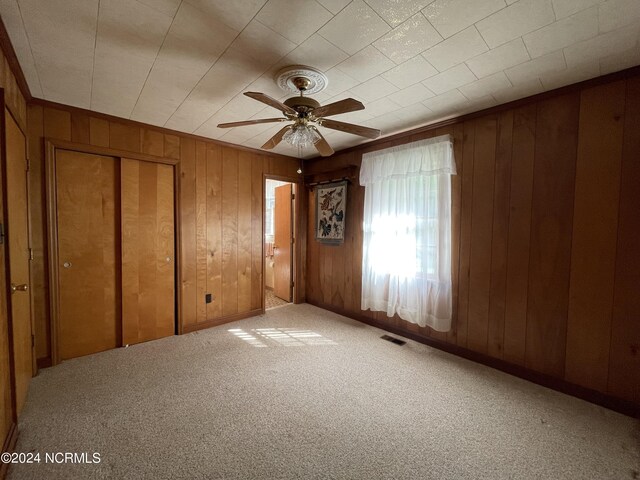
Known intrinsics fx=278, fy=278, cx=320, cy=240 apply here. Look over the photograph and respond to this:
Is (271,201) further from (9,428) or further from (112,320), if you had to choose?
(9,428)

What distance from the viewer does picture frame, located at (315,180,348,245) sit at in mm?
3902

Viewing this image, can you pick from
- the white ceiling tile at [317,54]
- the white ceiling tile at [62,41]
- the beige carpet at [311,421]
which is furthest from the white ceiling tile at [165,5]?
the beige carpet at [311,421]

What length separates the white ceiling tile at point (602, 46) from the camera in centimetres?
156

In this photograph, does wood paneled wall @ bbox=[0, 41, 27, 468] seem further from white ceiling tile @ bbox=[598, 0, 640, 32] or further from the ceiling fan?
white ceiling tile @ bbox=[598, 0, 640, 32]

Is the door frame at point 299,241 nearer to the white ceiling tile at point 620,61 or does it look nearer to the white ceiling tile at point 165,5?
the white ceiling tile at point 165,5

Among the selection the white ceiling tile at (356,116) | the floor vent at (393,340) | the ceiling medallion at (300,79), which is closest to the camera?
the ceiling medallion at (300,79)

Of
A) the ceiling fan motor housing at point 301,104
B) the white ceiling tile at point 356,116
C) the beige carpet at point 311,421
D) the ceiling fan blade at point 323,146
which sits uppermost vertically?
the white ceiling tile at point 356,116

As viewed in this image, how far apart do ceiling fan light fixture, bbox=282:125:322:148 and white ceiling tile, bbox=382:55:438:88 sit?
2.12 feet

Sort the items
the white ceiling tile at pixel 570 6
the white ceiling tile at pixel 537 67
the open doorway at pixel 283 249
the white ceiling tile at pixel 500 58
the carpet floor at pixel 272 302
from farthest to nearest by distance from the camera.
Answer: the open doorway at pixel 283 249, the carpet floor at pixel 272 302, the white ceiling tile at pixel 537 67, the white ceiling tile at pixel 500 58, the white ceiling tile at pixel 570 6

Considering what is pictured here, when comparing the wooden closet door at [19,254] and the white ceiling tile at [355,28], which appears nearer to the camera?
the white ceiling tile at [355,28]

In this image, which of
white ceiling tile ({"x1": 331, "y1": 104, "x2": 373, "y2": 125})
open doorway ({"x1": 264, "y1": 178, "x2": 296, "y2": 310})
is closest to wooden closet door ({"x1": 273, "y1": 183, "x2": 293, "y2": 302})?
open doorway ({"x1": 264, "y1": 178, "x2": 296, "y2": 310})

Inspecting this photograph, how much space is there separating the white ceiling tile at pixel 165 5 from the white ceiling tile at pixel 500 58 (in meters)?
1.76

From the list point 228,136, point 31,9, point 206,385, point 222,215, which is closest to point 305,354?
point 206,385

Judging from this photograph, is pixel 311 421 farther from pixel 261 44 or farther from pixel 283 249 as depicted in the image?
pixel 283 249
